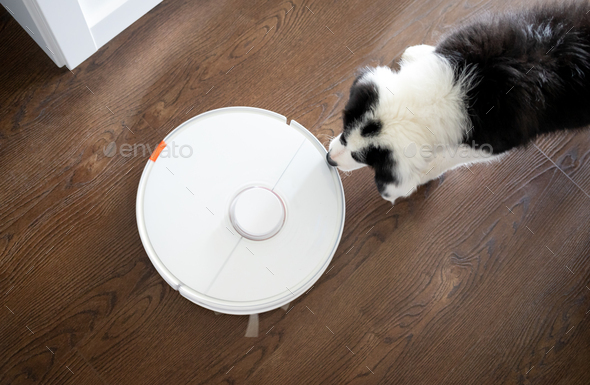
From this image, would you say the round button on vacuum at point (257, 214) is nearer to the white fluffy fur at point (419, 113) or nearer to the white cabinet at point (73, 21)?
the white fluffy fur at point (419, 113)

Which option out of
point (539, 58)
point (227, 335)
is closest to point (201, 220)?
point (227, 335)

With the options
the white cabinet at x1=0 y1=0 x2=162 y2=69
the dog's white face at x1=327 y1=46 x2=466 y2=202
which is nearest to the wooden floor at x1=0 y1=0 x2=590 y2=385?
the white cabinet at x1=0 y1=0 x2=162 y2=69

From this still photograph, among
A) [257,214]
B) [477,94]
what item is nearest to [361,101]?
[477,94]

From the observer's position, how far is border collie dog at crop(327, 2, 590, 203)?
702 millimetres

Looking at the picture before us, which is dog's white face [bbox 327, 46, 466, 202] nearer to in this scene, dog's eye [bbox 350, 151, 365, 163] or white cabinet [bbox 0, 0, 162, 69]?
dog's eye [bbox 350, 151, 365, 163]

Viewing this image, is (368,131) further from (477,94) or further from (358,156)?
(477,94)

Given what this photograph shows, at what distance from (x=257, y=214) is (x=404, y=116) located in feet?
1.27

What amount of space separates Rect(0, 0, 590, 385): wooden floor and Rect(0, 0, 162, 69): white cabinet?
44 mm

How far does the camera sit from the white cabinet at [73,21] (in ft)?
2.84

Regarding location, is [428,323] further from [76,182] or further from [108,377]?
[76,182]

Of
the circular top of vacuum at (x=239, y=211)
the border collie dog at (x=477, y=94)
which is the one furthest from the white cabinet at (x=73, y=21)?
the border collie dog at (x=477, y=94)

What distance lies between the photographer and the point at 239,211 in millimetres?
900

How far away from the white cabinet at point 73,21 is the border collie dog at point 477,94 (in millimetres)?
663

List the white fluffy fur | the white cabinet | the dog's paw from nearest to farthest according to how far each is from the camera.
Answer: the white fluffy fur < the white cabinet < the dog's paw
